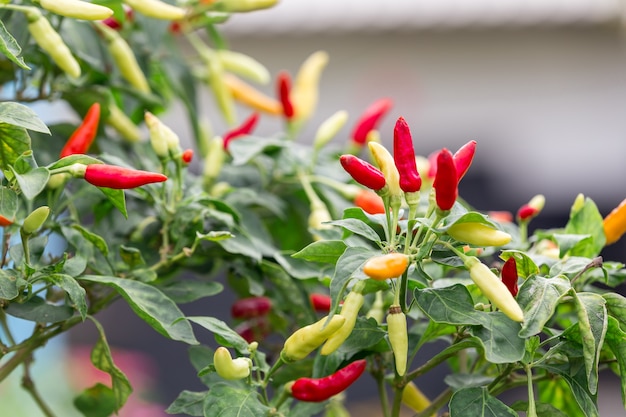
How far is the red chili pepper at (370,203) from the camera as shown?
31.1 inches

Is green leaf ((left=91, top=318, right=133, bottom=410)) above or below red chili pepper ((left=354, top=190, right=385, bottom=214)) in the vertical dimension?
below

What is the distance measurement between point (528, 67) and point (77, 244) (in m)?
4.10

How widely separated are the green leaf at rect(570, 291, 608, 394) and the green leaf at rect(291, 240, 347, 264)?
147 millimetres

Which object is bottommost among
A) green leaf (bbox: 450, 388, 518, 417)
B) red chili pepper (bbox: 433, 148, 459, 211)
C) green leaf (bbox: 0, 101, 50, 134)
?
green leaf (bbox: 450, 388, 518, 417)

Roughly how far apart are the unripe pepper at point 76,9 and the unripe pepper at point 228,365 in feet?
Result: 0.82

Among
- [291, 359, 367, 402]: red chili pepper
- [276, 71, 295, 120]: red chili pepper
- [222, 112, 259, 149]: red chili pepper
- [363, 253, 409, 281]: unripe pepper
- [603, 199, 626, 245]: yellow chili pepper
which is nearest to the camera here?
[363, 253, 409, 281]: unripe pepper

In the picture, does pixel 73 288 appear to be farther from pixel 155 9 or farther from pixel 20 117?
pixel 155 9

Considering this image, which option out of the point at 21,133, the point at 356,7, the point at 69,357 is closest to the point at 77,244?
the point at 21,133

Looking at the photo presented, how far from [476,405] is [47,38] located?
0.41 meters

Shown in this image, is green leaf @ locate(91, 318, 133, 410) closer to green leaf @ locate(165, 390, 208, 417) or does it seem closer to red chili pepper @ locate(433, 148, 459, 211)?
green leaf @ locate(165, 390, 208, 417)

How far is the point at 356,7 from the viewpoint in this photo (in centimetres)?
419

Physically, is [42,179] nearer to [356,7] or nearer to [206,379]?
[206,379]

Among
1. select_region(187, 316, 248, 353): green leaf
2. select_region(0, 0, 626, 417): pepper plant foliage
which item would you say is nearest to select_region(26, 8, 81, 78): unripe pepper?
select_region(0, 0, 626, 417): pepper plant foliage

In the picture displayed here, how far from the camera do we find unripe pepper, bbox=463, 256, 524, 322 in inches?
21.1
